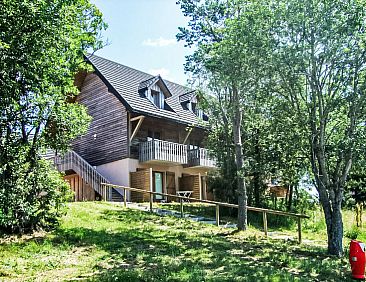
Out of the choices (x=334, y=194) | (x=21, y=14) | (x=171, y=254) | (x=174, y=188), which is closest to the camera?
(x=21, y=14)

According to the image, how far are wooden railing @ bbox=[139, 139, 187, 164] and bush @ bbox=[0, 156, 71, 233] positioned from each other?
11.6 metres

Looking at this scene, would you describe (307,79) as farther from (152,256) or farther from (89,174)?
(89,174)

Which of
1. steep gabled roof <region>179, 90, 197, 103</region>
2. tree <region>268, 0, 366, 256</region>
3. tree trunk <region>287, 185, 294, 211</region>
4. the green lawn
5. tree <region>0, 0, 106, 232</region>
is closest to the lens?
tree <region>0, 0, 106, 232</region>

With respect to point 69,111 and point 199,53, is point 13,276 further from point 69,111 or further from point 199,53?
point 199,53

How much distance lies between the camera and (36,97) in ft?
35.6

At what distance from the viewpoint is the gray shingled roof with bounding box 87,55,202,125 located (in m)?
24.1

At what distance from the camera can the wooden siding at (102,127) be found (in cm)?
2466

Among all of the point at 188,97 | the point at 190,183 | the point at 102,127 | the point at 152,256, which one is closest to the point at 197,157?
the point at 190,183

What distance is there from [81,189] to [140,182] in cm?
368

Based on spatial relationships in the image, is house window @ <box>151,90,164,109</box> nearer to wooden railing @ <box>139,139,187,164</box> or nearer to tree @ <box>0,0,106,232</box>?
wooden railing @ <box>139,139,187,164</box>

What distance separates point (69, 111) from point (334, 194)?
8187 mm

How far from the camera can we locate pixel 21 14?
729 cm

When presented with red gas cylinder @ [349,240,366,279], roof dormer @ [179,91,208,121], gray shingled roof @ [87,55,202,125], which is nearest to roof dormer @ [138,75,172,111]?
gray shingled roof @ [87,55,202,125]

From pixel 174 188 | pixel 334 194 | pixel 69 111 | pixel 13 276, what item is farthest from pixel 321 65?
pixel 174 188
